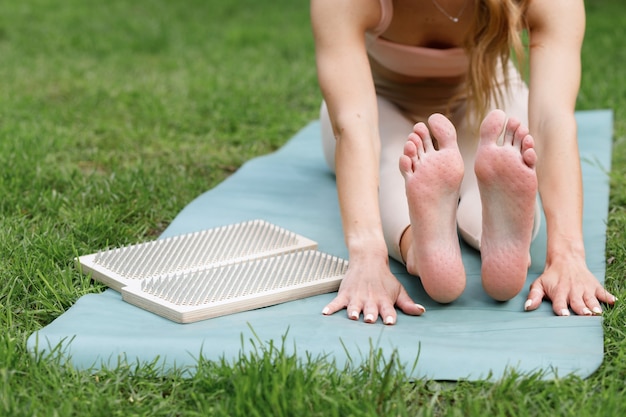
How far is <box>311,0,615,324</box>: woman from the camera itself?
6.20 ft

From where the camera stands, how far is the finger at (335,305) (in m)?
2.01

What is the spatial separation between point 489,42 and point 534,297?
0.72 m

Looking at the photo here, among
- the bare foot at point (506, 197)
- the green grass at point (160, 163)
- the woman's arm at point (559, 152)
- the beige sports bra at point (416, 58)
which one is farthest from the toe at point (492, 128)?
the beige sports bra at point (416, 58)

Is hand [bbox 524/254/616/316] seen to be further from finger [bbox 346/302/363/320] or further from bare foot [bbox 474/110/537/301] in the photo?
finger [bbox 346/302/363/320]

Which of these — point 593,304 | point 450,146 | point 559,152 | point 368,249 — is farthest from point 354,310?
point 559,152

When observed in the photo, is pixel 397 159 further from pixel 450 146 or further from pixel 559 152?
pixel 450 146

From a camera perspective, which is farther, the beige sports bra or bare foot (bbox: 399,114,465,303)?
the beige sports bra

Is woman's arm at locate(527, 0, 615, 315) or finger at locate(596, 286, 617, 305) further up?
woman's arm at locate(527, 0, 615, 315)

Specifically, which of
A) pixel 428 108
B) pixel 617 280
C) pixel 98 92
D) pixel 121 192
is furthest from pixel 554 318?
pixel 98 92

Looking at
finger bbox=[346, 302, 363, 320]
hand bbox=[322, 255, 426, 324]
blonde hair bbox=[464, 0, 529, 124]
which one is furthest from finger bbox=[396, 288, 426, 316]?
blonde hair bbox=[464, 0, 529, 124]

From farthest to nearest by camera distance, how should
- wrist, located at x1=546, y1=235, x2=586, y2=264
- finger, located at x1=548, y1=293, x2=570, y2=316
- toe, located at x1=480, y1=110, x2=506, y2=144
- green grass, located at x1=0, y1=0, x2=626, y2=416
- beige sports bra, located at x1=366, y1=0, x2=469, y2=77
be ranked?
beige sports bra, located at x1=366, y1=0, x2=469, y2=77
wrist, located at x1=546, y1=235, x2=586, y2=264
finger, located at x1=548, y1=293, x2=570, y2=316
toe, located at x1=480, y1=110, x2=506, y2=144
green grass, located at x1=0, y1=0, x2=626, y2=416

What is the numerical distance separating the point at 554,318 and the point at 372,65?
116cm

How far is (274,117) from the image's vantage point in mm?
4293

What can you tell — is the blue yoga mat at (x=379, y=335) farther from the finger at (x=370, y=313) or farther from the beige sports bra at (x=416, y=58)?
the beige sports bra at (x=416, y=58)
